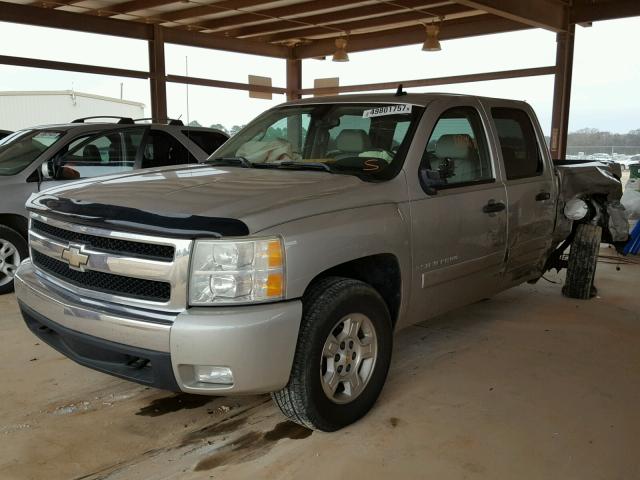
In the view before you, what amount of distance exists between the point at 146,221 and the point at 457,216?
1.96 meters

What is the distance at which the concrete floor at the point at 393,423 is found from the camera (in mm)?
2719

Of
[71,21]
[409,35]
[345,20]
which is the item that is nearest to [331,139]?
[345,20]

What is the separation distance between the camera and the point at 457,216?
12.0 feet

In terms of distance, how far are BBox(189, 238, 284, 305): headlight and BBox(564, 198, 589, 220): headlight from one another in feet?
12.1

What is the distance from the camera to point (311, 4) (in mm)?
11781

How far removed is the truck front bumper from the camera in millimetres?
2449

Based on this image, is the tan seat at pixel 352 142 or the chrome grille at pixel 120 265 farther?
the tan seat at pixel 352 142

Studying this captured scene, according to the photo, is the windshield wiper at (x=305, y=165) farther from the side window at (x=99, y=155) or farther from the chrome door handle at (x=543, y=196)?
the side window at (x=99, y=155)

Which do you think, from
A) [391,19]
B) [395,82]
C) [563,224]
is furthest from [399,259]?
[395,82]

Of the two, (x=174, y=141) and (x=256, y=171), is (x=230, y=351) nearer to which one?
(x=256, y=171)

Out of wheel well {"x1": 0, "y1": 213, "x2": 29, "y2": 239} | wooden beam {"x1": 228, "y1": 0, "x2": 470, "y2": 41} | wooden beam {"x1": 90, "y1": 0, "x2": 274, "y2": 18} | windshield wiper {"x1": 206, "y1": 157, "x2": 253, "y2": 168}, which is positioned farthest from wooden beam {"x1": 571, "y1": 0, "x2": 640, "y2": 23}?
wheel well {"x1": 0, "y1": 213, "x2": 29, "y2": 239}

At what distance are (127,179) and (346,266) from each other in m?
1.34

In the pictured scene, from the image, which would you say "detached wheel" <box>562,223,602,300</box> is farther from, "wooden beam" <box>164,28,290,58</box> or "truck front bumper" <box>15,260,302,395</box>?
"wooden beam" <box>164,28,290,58</box>

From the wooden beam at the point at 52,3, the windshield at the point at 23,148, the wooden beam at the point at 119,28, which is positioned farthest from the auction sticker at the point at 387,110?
the wooden beam at the point at 119,28
